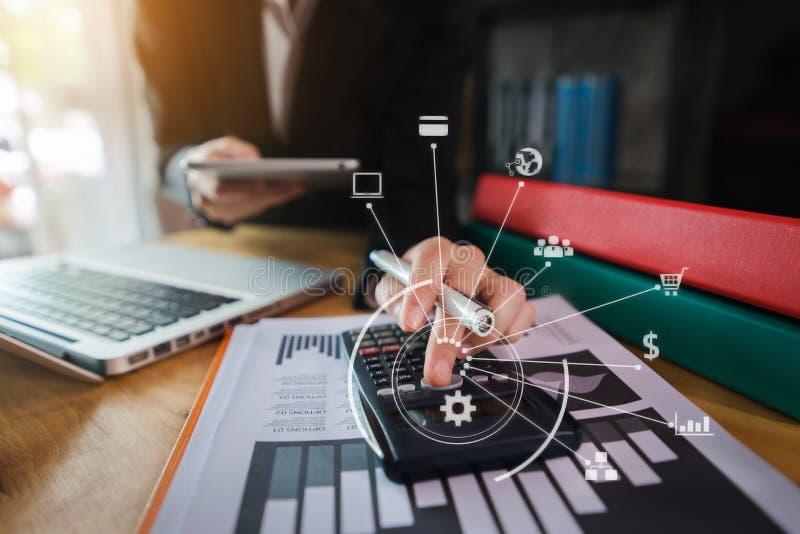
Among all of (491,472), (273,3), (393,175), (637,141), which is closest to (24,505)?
(491,472)

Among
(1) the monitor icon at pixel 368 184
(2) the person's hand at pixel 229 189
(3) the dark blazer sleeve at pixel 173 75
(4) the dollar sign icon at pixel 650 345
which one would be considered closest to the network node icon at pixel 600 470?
(4) the dollar sign icon at pixel 650 345

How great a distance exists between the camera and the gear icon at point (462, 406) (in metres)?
0.24

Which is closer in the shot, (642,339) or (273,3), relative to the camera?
(642,339)

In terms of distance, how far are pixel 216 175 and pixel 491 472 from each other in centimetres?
43

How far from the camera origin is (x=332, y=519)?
195 millimetres

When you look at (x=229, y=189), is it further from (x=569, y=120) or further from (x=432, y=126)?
(x=569, y=120)

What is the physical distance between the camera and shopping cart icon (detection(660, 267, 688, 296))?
306 mm

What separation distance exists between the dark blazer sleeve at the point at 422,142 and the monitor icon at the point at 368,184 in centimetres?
1

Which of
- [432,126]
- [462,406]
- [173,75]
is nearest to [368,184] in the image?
[432,126]

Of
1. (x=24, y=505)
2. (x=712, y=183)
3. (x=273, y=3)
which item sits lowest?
(x=24, y=505)

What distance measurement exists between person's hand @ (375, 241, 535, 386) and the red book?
0.23 feet

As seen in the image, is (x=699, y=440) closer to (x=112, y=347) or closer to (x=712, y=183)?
(x=112, y=347)

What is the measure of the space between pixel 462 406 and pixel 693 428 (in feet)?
0.38

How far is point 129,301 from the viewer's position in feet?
1.34
